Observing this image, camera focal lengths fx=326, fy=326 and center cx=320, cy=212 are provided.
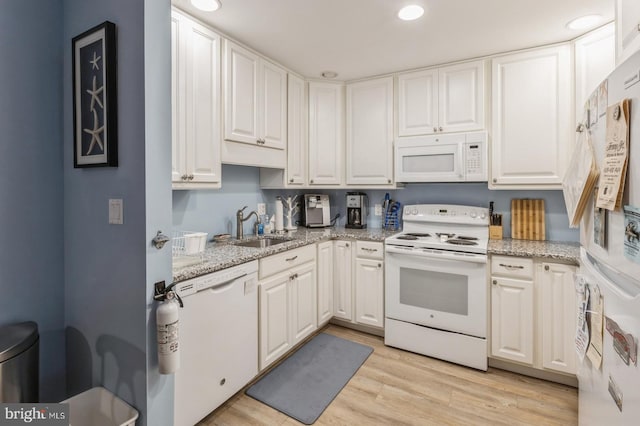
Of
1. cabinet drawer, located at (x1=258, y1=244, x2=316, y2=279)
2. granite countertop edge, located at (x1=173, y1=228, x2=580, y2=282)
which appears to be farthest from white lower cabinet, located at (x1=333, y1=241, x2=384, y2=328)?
cabinet drawer, located at (x1=258, y1=244, x2=316, y2=279)

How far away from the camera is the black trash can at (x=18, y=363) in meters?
1.27

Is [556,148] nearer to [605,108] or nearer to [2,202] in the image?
[605,108]

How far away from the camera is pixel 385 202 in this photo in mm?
3346

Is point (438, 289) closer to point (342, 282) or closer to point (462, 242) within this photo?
point (462, 242)

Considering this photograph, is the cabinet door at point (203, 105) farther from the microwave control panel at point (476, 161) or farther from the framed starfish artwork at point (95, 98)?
the microwave control panel at point (476, 161)

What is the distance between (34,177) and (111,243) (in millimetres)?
557

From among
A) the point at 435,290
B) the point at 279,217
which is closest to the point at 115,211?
the point at 279,217

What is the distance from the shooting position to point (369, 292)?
2.94 meters

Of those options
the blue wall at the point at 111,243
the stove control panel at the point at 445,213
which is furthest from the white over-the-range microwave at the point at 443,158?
the blue wall at the point at 111,243

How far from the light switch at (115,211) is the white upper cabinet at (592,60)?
2.83 m

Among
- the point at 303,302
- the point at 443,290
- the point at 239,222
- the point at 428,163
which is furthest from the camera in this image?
the point at 428,163

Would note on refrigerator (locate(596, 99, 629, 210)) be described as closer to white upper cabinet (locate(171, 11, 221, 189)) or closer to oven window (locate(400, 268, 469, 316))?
oven window (locate(400, 268, 469, 316))

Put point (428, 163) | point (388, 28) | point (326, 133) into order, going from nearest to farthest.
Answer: point (388, 28) → point (428, 163) → point (326, 133)

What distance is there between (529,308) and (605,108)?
65.7 inches
